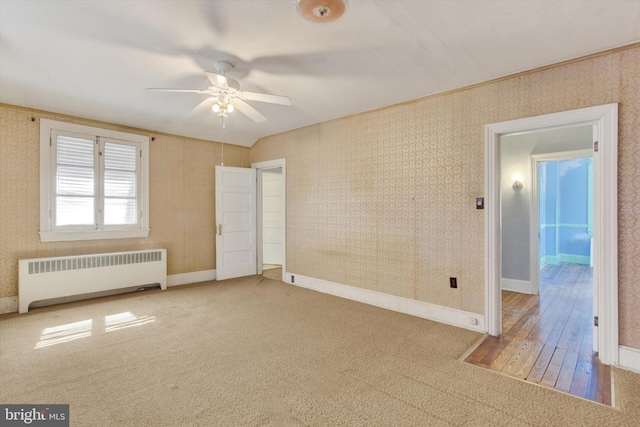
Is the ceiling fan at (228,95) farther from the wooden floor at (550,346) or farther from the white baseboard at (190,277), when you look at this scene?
the white baseboard at (190,277)

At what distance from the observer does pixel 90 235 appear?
4.32 m

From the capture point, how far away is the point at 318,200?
487 centimetres

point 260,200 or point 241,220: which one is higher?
point 260,200

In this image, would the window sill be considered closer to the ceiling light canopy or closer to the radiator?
the radiator

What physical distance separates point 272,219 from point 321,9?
5632 millimetres

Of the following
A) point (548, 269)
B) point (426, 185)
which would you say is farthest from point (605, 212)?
point (548, 269)

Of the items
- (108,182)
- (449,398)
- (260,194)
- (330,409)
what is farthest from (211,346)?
(260,194)

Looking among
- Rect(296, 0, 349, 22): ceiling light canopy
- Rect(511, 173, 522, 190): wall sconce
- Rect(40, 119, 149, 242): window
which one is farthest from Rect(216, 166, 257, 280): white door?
Rect(511, 173, 522, 190): wall sconce

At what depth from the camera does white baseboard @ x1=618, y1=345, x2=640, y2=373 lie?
2406 mm

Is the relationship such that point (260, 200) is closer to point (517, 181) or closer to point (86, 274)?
point (86, 274)

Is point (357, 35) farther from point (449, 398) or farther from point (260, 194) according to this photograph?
point (260, 194)

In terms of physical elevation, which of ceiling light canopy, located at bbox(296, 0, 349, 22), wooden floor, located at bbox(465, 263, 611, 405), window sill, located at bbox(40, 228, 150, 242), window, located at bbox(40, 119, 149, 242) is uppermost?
ceiling light canopy, located at bbox(296, 0, 349, 22)

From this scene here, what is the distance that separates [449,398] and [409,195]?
7.47 ft

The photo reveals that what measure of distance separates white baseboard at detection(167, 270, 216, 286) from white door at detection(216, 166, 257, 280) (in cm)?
20
